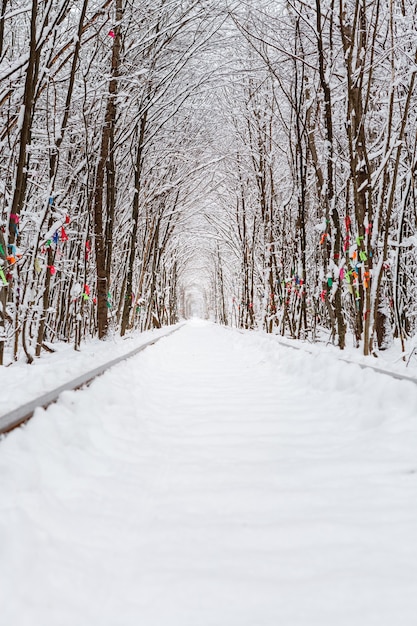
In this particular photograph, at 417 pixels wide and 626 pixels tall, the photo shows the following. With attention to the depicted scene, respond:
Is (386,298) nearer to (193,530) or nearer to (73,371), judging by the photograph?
(73,371)

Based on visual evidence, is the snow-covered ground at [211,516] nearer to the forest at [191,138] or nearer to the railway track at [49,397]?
the railway track at [49,397]

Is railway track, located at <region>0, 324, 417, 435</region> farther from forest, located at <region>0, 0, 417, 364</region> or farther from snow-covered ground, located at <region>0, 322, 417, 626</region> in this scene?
forest, located at <region>0, 0, 417, 364</region>

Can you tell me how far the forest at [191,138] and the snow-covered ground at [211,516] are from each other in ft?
7.04

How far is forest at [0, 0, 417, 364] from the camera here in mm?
5008

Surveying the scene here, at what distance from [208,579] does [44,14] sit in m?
5.16

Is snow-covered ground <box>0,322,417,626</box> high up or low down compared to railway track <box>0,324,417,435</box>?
down

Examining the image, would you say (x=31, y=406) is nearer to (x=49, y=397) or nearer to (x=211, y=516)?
(x=49, y=397)

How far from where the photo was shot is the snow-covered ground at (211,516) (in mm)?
1158

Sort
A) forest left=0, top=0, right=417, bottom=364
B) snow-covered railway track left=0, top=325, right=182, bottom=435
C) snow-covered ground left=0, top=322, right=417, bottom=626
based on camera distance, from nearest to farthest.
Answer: snow-covered ground left=0, top=322, right=417, bottom=626, snow-covered railway track left=0, top=325, right=182, bottom=435, forest left=0, top=0, right=417, bottom=364

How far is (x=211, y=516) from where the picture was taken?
170cm

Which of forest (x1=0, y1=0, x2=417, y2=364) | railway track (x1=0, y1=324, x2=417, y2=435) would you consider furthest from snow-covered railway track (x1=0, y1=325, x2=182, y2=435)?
forest (x1=0, y1=0, x2=417, y2=364)

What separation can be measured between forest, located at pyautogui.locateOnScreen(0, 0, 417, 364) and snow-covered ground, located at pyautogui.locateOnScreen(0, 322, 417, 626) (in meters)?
2.14

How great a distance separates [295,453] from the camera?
2.42 m

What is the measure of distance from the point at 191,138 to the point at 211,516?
12568 mm
